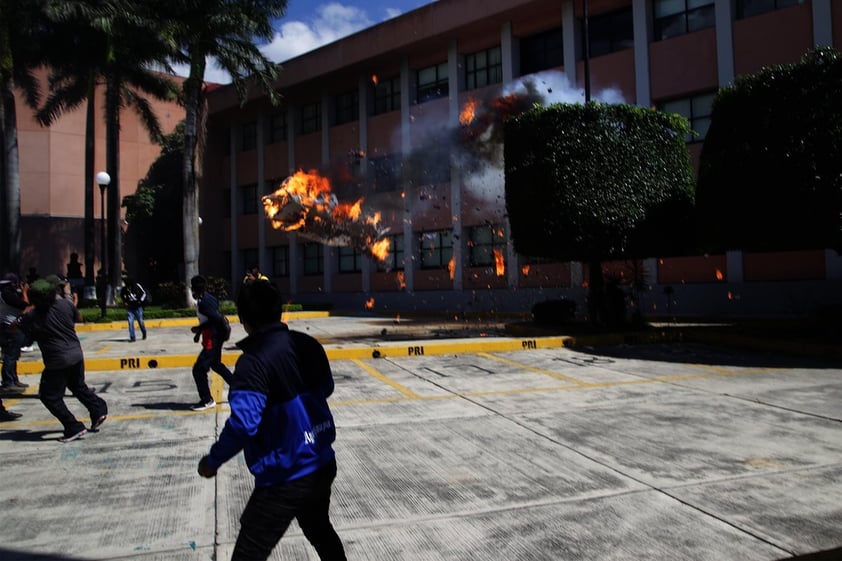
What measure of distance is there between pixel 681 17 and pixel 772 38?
10.3 feet

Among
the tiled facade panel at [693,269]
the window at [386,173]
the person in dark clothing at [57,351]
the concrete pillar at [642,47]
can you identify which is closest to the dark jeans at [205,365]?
the person in dark clothing at [57,351]

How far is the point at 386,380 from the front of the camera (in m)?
9.50

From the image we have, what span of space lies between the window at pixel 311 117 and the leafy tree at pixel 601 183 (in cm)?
1871

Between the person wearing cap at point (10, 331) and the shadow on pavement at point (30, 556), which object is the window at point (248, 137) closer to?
the person wearing cap at point (10, 331)

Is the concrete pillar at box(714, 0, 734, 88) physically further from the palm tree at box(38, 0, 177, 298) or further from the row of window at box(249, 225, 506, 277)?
the palm tree at box(38, 0, 177, 298)

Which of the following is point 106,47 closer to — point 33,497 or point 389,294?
point 389,294

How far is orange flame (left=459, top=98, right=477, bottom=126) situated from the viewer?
22.0m

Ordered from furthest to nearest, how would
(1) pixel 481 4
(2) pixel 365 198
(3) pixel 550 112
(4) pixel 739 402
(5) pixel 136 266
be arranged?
(5) pixel 136 266
(1) pixel 481 4
(2) pixel 365 198
(3) pixel 550 112
(4) pixel 739 402

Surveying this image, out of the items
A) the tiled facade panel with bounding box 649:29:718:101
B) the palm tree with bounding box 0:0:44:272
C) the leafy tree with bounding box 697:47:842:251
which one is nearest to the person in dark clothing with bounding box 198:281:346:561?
the leafy tree with bounding box 697:47:842:251

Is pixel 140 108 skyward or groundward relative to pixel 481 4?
groundward

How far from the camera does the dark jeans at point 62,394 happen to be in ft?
20.0

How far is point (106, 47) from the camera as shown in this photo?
85.1ft

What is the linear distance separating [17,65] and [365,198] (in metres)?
17.1

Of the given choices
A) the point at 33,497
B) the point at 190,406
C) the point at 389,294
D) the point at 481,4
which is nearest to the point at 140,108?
the point at 389,294
